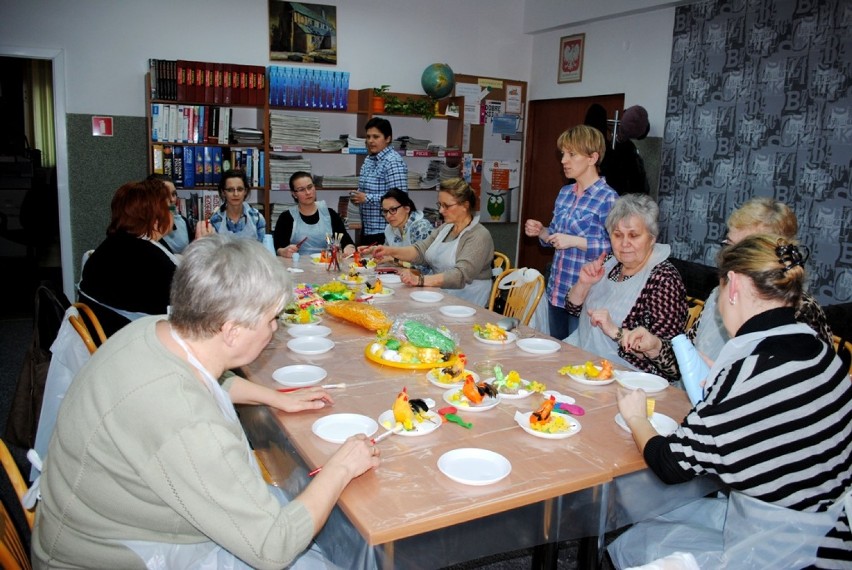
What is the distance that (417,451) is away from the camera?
160 cm

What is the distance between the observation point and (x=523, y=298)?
142 inches

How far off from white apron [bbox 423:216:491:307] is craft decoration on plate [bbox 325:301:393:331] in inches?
43.6

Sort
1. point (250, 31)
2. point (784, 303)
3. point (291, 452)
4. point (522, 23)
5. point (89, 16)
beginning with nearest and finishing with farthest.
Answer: point (784, 303), point (291, 452), point (89, 16), point (250, 31), point (522, 23)

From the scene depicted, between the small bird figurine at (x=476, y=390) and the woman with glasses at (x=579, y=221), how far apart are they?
150 centimetres

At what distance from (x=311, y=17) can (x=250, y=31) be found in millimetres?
569

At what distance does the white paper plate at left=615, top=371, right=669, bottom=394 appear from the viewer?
205 cm

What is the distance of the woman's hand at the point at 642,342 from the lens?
228 centimetres

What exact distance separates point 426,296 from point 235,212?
206 cm

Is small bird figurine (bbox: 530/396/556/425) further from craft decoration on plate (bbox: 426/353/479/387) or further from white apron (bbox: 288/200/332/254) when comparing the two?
white apron (bbox: 288/200/332/254)

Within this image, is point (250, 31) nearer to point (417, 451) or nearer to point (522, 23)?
point (522, 23)

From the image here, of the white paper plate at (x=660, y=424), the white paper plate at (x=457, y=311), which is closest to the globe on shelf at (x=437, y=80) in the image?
the white paper plate at (x=457, y=311)

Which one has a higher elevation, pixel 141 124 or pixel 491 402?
pixel 141 124

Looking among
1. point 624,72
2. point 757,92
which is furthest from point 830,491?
point 624,72

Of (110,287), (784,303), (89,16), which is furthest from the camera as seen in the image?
(89,16)
